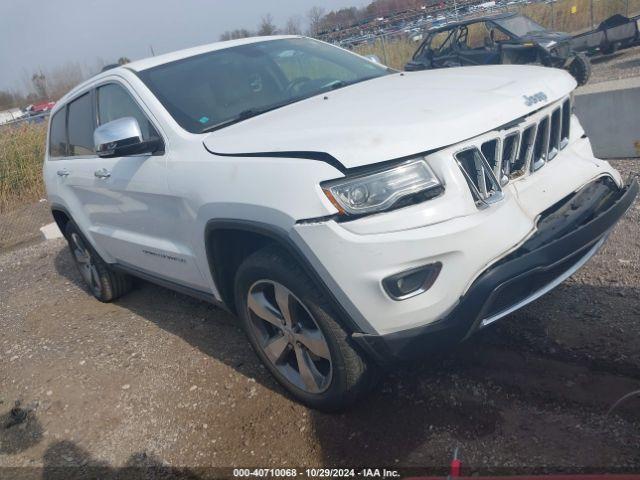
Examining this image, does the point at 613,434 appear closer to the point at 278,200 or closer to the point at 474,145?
the point at 474,145

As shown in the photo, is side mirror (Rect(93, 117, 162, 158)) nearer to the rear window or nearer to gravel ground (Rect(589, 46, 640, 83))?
the rear window

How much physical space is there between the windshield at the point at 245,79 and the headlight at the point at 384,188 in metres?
1.16

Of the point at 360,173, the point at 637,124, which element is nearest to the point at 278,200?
the point at 360,173

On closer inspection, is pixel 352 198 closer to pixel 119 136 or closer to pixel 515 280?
pixel 515 280

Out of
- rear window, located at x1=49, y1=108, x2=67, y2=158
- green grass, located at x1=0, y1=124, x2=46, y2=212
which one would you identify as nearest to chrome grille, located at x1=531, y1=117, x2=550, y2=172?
rear window, located at x1=49, y1=108, x2=67, y2=158

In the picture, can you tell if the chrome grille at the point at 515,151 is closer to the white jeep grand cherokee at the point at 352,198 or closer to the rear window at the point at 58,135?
the white jeep grand cherokee at the point at 352,198

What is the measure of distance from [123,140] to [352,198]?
5.14 feet

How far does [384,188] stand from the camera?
242 cm

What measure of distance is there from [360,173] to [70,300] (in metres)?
4.38

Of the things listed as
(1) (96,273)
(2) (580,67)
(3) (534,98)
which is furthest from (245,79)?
(2) (580,67)

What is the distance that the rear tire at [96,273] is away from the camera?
204 inches

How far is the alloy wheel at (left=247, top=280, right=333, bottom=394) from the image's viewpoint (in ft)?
9.36

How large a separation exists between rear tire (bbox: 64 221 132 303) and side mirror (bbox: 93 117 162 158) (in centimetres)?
181

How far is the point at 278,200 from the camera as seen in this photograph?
2594 millimetres
